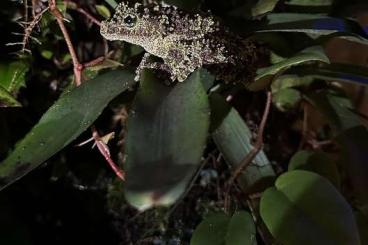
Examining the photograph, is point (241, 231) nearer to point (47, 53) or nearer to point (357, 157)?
point (357, 157)

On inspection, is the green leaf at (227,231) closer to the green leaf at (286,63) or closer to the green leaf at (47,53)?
the green leaf at (286,63)

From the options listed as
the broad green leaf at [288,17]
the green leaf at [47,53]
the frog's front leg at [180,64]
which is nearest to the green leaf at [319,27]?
the broad green leaf at [288,17]

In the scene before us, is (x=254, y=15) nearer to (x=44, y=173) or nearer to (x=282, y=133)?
(x=282, y=133)

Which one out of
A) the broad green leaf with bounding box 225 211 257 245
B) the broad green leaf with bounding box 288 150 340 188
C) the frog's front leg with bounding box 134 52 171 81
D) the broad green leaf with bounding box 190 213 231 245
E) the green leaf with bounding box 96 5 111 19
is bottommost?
the broad green leaf with bounding box 288 150 340 188

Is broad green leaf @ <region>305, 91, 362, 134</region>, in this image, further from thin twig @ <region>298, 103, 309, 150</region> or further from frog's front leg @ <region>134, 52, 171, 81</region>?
frog's front leg @ <region>134, 52, 171, 81</region>

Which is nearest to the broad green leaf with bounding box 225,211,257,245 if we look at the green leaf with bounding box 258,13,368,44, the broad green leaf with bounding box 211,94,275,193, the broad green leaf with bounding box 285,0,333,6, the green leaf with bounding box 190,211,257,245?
the green leaf with bounding box 190,211,257,245

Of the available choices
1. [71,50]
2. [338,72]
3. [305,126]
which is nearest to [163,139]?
[71,50]
